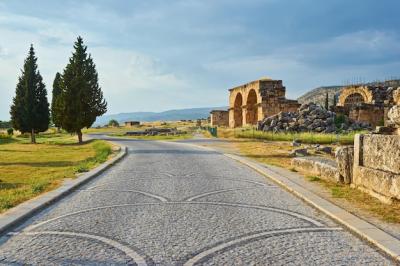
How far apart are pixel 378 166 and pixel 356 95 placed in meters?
46.5

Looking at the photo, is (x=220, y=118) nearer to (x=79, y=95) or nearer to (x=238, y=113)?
(x=238, y=113)

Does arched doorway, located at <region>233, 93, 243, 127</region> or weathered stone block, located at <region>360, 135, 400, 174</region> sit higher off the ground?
arched doorway, located at <region>233, 93, 243, 127</region>

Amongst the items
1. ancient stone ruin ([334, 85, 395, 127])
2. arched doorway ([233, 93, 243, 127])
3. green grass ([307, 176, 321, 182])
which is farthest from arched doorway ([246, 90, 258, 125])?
green grass ([307, 176, 321, 182])

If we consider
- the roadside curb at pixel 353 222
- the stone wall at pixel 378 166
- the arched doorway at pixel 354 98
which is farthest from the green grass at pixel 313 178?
the arched doorway at pixel 354 98

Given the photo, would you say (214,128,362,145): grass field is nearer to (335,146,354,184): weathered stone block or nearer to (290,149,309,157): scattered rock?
(290,149,309,157): scattered rock

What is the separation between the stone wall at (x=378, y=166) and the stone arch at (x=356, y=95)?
40.5 m

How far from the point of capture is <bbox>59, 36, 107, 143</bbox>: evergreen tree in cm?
3909

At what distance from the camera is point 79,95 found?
1533 inches

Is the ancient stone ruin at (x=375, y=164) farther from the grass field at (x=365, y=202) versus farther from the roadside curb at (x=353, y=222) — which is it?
the roadside curb at (x=353, y=222)

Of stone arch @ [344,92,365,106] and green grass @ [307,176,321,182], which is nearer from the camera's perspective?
green grass @ [307,176,321,182]

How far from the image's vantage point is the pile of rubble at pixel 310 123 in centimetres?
3419

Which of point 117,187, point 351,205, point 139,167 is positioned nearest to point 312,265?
point 351,205

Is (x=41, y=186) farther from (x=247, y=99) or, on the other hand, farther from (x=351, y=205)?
(x=247, y=99)

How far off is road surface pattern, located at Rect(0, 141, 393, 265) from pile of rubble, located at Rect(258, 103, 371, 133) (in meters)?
25.9
